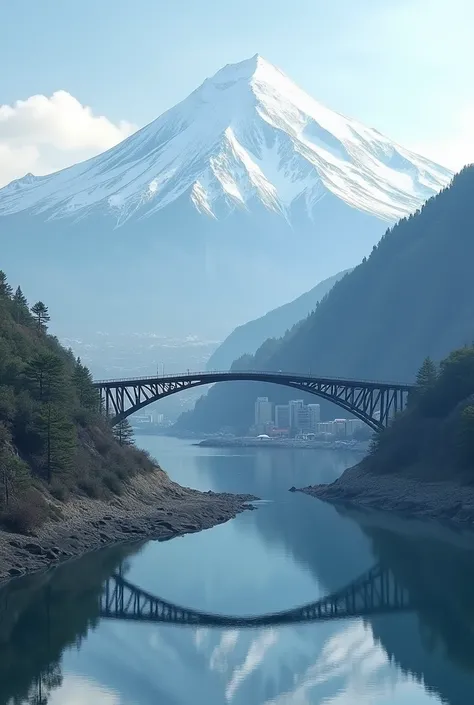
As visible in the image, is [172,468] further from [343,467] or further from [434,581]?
[434,581]

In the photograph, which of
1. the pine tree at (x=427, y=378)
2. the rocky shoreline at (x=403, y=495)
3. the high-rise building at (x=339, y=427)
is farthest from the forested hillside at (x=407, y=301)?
the rocky shoreline at (x=403, y=495)

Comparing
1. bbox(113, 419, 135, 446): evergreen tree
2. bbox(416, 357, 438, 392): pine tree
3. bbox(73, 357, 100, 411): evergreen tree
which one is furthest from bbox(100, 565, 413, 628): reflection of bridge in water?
bbox(416, 357, 438, 392): pine tree

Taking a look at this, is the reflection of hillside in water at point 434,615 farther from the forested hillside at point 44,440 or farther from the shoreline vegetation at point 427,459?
the forested hillside at point 44,440

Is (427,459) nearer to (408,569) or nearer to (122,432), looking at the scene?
(122,432)

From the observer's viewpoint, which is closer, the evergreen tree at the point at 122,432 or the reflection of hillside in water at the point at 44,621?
the reflection of hillside in water at the point at 44,621

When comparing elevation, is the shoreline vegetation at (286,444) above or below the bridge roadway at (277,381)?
below
